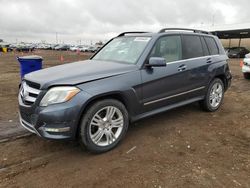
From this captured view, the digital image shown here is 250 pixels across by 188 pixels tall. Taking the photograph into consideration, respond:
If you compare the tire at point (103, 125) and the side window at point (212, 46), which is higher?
the side window at point (212, 46)

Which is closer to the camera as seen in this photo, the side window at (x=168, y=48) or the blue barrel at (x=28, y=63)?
the side window at (x=168, y=48)

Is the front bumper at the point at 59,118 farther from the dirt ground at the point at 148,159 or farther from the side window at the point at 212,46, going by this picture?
the side window at the point at 212,46

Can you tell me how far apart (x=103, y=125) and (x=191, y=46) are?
2650 millimetres

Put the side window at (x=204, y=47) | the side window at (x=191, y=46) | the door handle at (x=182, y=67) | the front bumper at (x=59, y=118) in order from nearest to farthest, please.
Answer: the front bumper at (x=59, y=118), the door handle at (x=182, y=67), the side window at (x=191, y=46), the side window at (x=204, y=47)

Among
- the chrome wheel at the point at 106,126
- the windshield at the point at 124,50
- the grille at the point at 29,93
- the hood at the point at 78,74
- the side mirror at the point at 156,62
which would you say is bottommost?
the chrome wheel at the point at 106,126

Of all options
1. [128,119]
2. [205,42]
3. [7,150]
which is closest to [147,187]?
[128,119]

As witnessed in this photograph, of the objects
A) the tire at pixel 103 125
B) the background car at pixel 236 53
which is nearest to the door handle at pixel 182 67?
the tire at pixel 103 125

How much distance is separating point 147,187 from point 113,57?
8.25ft

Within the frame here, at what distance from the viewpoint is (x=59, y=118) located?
10.6 feet

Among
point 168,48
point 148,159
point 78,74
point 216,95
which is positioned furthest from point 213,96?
point 78,74

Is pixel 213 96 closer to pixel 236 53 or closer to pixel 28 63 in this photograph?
pixel 28 63

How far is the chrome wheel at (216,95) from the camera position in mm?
5610

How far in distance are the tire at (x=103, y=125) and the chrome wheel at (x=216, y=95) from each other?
263cm

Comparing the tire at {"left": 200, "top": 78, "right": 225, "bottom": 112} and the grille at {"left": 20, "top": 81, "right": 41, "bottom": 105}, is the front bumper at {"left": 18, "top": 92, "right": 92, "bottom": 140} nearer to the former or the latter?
the grille at {"left": 20, "top": 81, "right": 41, "bottom": 105}
